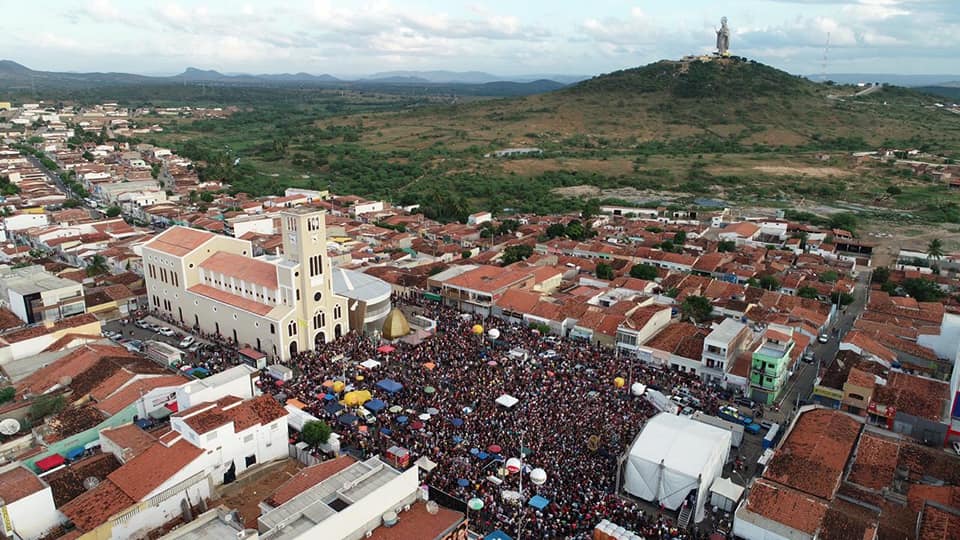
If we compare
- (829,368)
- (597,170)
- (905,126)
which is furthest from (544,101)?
(829,368)

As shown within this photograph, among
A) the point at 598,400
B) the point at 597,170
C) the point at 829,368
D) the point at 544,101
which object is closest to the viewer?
the point at 598,400

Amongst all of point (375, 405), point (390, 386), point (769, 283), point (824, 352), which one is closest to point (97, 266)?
point (390, 386)

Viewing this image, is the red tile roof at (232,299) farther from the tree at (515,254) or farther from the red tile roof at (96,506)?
the tree at (515,254)

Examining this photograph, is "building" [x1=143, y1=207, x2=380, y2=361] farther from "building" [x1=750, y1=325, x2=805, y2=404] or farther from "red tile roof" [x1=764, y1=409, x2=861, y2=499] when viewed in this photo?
"red tile roof" [x1=764, y1=409, x2=861, y2=499]

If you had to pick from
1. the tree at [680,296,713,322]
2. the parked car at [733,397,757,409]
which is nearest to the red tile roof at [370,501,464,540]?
the parked car at [733,397,757,409]

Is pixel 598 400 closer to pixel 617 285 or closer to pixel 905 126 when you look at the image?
pixel 617 285

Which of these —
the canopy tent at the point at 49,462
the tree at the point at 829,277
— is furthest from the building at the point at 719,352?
the canopy tent at the point at 49,462

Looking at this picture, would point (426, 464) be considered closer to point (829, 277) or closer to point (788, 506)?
point (788, 506)
